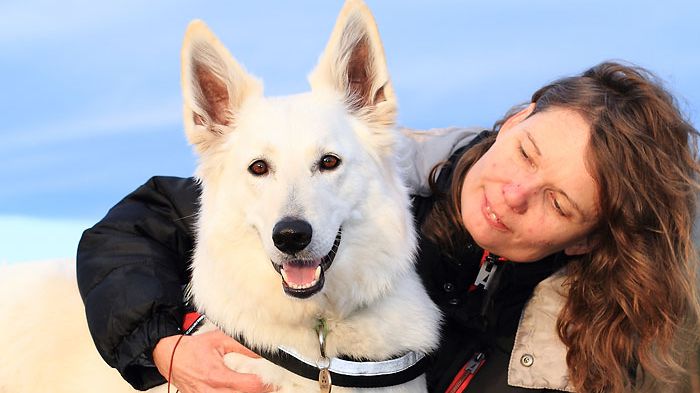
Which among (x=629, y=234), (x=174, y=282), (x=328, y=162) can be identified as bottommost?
(x=629, y=234)

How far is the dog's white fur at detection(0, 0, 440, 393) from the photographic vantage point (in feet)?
10.2

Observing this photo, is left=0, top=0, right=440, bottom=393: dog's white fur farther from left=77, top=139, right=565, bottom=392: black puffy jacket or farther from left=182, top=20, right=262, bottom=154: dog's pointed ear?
left=77, top=139, right=565, bottom=392: black puffy jacket

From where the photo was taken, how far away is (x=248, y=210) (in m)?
3.12

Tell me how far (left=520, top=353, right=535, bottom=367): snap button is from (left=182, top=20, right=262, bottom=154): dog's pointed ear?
1.74 m

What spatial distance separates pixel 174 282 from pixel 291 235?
36.1 inches

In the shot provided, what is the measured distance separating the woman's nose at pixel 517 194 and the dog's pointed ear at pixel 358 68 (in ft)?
1.97

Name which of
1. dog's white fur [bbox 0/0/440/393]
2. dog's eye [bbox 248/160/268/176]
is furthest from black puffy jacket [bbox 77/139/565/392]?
dog's eye [bbox 248/160/268/176]

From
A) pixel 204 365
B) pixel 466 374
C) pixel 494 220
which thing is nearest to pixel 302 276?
pixel 204 365

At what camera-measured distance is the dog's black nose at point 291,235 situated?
9.27 ft

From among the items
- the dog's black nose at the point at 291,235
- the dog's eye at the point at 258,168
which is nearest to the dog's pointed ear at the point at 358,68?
the dog's eye at the point at 258,168

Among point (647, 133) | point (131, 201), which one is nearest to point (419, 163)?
point (647, 133)

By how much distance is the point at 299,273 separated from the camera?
2969 mm

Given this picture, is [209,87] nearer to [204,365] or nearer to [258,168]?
[258,168]

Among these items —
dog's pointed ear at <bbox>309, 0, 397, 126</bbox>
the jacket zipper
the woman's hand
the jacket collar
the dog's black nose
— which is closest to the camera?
the dog's black nose
